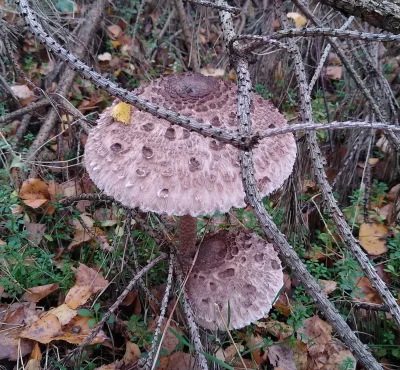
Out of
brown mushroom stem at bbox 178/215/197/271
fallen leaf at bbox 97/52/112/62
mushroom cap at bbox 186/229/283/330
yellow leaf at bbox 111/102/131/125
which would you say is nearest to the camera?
yellow leaf at bbox 111/102/131/125

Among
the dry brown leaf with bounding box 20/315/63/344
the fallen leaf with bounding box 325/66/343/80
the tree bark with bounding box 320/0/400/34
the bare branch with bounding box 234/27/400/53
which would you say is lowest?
the dry brown leaf with bounding box 20/315/63/344

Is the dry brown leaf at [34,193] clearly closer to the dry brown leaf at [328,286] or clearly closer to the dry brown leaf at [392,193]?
the dry brown leaf at [328,286]

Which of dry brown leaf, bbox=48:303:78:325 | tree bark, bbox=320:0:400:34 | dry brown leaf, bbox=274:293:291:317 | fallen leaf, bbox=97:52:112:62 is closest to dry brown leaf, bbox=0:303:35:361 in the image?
dry brown leaf, bbox=48:303:78:325

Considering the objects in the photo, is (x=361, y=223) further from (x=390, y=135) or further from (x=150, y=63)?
(x=150, y=63)

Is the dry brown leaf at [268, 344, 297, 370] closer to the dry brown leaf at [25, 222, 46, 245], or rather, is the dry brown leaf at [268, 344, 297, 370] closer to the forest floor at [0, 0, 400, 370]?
the forest floor at [0, 0, 400, 370]

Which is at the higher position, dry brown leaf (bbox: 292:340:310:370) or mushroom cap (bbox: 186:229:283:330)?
mushroom cap (bbox: 186:229:283:330)

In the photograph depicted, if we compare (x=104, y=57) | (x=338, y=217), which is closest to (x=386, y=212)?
(x=338, y=217)

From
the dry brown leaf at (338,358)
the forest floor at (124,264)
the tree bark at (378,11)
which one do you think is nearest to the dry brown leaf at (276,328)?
the forest floor at (124,264)

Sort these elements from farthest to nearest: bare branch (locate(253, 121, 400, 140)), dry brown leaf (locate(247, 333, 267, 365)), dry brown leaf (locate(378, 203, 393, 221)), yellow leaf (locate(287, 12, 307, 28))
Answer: yellow leaf (locate(287, 12, 307, 28))
dry brown leaf (locate(378, 203, 393, 221))
dry brown leaf (locate(247, 333, 267, 365))
bare branch (locate(253, 121, 400, 140))

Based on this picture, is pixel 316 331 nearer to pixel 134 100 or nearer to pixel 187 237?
pixel 187 237
